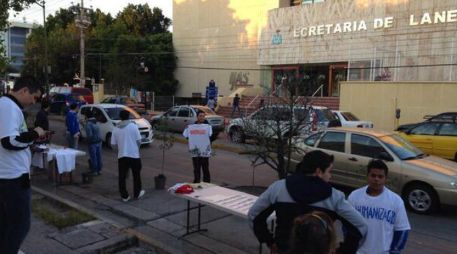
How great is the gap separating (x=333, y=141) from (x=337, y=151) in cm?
31

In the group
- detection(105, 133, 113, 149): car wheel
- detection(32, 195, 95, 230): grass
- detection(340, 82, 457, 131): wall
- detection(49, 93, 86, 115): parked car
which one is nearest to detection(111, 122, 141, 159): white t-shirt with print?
detection(32, 195, 95, 230): grass

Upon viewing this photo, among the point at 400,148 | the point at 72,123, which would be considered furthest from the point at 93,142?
the point at 400,148

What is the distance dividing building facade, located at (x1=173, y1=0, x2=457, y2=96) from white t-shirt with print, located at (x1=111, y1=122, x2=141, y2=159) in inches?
413

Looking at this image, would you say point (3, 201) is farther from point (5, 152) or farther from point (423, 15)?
point (423, 15)

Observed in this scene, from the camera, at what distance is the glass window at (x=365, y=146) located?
8.88 meters

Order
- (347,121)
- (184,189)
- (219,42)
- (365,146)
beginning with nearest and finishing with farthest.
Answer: (184,189) < (365,146) < (347,121) < (219,42)

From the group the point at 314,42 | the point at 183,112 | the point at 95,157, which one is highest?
the point at 314,42

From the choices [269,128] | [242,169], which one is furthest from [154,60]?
[269,128]

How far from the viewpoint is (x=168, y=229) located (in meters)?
6.71

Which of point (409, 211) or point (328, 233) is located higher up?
point (328, 233)

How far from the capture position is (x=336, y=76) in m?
32.3

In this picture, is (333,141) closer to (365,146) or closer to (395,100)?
(365,146)

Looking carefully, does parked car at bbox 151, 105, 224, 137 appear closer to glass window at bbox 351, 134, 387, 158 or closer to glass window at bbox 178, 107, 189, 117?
glass window at bbox 178, 107, 189, 117

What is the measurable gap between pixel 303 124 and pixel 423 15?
21.5 meters
